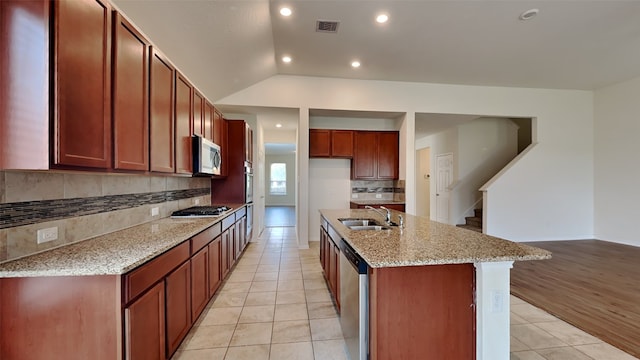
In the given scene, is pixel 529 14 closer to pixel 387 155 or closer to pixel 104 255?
pixel 387 155

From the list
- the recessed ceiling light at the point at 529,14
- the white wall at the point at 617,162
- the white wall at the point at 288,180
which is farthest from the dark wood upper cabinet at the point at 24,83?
the white wall at the point at 288,180

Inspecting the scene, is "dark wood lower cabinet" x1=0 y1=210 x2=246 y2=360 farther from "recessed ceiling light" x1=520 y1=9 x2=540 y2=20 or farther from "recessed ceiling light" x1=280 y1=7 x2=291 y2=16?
"recessed ceiling light" x1=520 y1=9 x2=540 y2=20

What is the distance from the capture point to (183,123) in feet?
9.08

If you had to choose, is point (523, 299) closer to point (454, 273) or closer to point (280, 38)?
point (454, 273)

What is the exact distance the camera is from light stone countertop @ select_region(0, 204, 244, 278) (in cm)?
130

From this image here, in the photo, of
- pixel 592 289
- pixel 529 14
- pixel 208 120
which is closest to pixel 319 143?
pixel 208 120

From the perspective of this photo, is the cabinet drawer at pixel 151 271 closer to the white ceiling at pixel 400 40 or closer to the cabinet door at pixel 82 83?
the cabinet door at pixel 82 83

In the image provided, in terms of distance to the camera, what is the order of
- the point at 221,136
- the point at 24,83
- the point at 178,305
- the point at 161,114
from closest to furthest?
the point at 24,83, the point at 178,305, the point at 161,114, the point at 221,136

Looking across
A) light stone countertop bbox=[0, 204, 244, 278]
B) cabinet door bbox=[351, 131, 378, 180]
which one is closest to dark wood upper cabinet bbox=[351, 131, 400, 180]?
cabinet door bbox=[351, 131, 378, 180]

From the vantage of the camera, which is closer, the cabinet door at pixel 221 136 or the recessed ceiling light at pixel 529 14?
the recessed ceiling light at pixel 529 14

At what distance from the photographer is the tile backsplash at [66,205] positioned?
144 centimetres

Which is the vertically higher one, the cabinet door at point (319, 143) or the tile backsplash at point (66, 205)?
the cabinet door at point (319, 143)

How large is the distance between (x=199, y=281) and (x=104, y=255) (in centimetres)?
101

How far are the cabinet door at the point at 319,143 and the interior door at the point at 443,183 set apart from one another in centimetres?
368
